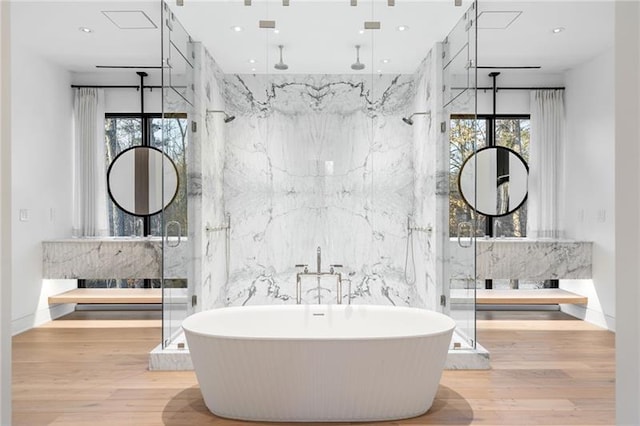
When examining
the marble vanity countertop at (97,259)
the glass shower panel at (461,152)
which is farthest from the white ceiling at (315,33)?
the marble vanity countertop at (97,259)

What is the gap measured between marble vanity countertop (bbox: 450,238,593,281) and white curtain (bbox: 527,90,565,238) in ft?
1.54

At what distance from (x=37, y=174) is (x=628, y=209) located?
4974 mm

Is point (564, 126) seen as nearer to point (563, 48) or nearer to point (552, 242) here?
point (563, 48)

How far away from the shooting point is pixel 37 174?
470 cm

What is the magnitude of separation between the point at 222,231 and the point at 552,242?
324cm

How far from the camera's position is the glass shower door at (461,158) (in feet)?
11.8

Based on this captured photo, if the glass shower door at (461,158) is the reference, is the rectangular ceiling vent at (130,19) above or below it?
above

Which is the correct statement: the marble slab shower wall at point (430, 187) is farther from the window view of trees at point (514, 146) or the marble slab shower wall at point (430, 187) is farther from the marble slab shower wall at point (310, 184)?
the window view of trees at point (514, 146)

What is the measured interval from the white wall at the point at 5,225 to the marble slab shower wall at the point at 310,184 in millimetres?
2946

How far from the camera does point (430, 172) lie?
13.9 ft

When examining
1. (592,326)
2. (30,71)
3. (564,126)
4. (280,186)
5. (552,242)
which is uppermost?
(30,71)

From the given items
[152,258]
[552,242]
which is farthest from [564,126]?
[152,258]

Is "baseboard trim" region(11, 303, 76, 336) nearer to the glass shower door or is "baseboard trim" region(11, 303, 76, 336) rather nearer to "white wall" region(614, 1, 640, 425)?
the glass shower door

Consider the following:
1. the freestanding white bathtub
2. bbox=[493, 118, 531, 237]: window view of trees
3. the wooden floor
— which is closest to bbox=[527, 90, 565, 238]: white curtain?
bbox=[493, 118, 531, 237]: window view of trees
